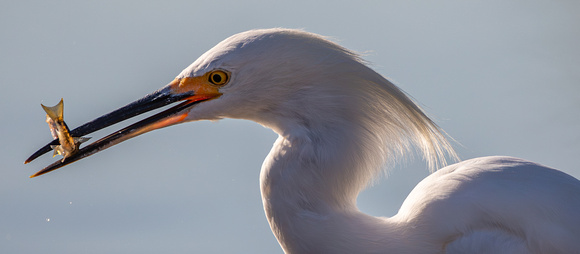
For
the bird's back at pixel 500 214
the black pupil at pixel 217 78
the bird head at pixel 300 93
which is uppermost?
the black pupil at pixel 217 78

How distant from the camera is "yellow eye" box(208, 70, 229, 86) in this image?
2262mm

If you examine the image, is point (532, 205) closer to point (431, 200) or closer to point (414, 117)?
point (431, 200)

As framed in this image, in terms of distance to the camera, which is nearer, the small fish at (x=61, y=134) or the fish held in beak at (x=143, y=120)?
the fish held in beak at (x=143, y=120)

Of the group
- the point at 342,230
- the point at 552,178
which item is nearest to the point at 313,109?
the point at 342,230

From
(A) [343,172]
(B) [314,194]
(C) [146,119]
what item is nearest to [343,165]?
(A) [343,172]

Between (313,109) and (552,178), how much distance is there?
86 centimetres

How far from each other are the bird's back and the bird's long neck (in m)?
0.18

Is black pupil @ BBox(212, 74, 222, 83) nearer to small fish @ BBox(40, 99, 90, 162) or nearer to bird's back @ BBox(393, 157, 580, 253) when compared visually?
small fish @ BBox(40, 99, 90, 162)

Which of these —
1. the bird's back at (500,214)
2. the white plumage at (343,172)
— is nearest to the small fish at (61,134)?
the white plumage at (343,172)

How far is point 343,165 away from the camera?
2.20 meters

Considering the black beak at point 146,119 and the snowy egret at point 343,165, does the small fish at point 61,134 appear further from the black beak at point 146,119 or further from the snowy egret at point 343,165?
the snowy egret at point 343,165

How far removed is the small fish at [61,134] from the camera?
2.44 metres

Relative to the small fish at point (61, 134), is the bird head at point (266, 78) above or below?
below

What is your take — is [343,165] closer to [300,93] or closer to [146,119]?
[300,93]
